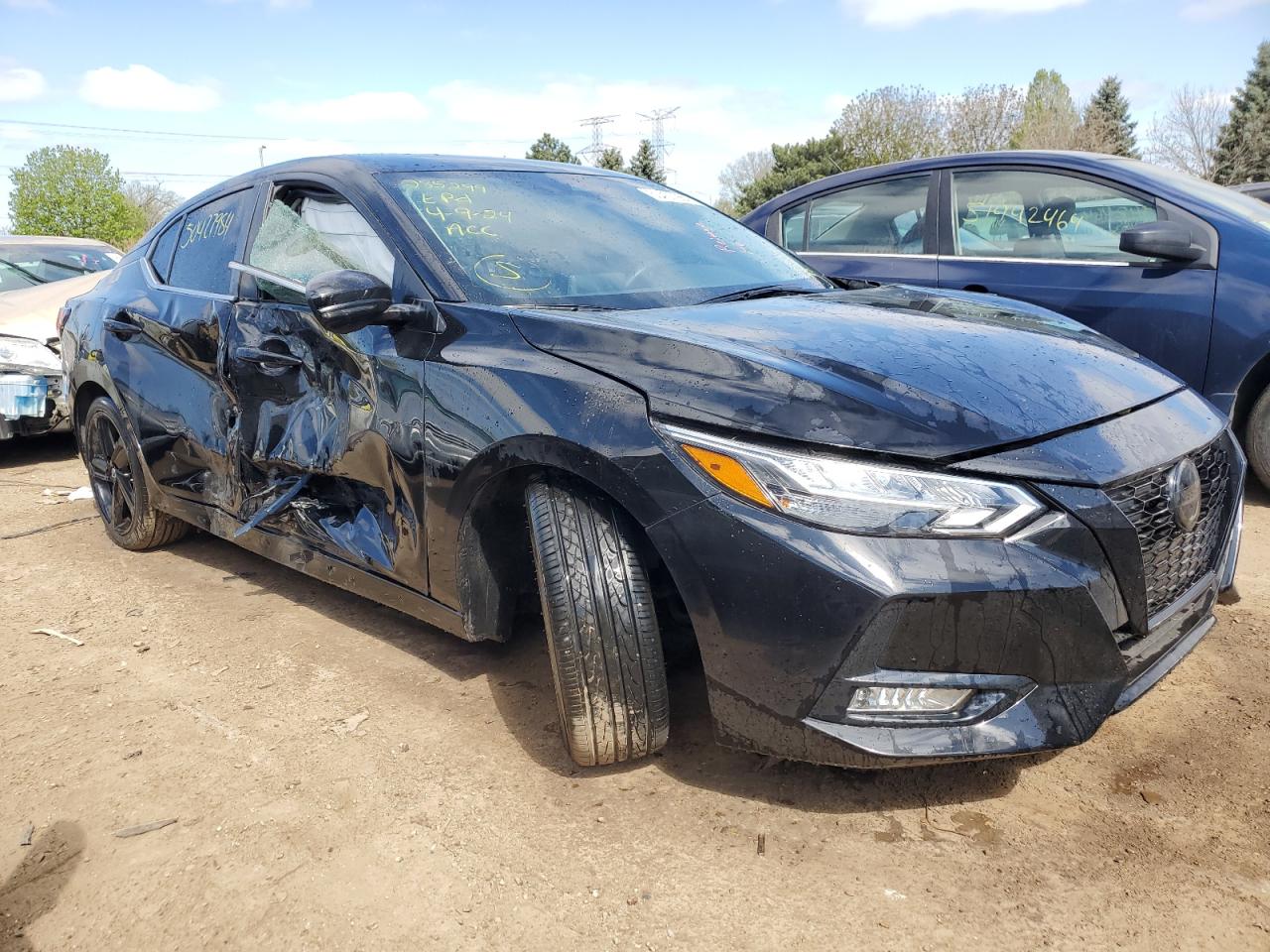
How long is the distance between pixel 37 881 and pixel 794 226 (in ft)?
15.6

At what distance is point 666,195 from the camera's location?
144 inches

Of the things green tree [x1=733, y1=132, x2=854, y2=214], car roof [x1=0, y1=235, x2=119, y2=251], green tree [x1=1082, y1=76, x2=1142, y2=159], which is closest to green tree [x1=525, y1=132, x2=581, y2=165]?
green tree [x1=733, y1=132, x2=854, y2=214]

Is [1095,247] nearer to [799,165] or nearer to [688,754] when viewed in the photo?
[688,754]

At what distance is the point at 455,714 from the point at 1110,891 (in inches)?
66.1

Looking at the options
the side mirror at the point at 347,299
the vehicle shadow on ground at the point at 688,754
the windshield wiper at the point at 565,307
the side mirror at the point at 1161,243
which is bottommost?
the vehicle shadow on ground at the point at 688,754

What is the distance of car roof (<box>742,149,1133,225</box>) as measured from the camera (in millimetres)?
4742

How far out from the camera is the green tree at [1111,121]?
43062 millimetres

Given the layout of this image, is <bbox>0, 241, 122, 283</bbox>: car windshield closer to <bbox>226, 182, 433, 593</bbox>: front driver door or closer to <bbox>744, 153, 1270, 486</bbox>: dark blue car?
<bbox>226, 182, 433, 593</bbox>: front driver door

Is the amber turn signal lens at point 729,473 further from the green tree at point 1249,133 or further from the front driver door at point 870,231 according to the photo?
the green tree at point 1249,133

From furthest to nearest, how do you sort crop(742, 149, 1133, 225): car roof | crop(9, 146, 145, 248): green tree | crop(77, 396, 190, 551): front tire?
crop(9, 146, 145, 248): green tree, crop(742, 149, 1133, 225): car roof, crop(77, 396, 190, 551): front tire

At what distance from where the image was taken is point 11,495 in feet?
18.9

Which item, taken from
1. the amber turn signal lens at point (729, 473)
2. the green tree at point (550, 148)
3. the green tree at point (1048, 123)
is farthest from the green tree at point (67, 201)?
the amber turn signal lens at point (729, 473)

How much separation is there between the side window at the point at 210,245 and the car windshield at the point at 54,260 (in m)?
4.38

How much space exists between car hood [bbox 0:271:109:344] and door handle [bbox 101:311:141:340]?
2.67 meters
